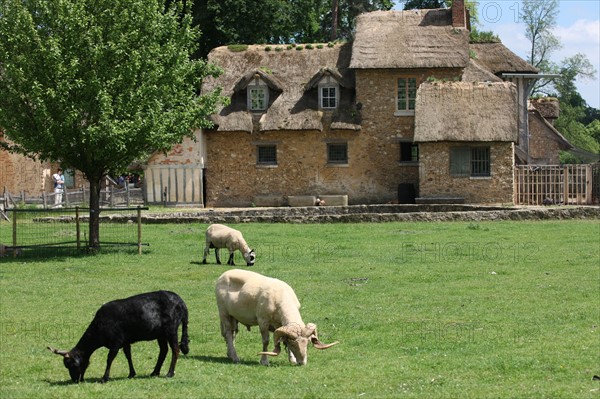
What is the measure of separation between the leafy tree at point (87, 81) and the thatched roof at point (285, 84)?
19604 millimetres

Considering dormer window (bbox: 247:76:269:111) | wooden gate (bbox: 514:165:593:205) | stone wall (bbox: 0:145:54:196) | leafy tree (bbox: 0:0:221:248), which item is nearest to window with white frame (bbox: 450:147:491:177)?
wooden gate (bbox: 514:165:593:205)

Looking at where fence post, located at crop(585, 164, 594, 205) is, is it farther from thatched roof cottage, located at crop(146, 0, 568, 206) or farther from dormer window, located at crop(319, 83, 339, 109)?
dormer window, located at crop(319, 83, 339, 109)

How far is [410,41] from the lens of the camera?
A: 49.4m

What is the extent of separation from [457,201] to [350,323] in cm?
2915

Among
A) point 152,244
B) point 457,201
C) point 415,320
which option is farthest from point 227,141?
point 415,320

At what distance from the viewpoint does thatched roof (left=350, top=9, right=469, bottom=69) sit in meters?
48.5

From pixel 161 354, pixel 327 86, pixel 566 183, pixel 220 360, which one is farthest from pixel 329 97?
pixel 161 354

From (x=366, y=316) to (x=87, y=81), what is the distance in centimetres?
1326

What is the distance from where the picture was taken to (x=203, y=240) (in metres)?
32.0

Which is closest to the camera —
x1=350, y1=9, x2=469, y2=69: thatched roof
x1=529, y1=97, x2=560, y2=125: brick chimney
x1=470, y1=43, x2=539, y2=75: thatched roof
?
x1=350, y1=9, x2=469, y2=69: thatched roof

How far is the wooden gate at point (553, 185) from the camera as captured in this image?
44.5 meters

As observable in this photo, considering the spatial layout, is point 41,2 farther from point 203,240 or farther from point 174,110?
point 203,240

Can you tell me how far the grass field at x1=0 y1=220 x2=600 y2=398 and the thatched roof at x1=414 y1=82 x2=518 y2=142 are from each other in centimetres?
1353

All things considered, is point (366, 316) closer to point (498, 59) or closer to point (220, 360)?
point (220, 360)
